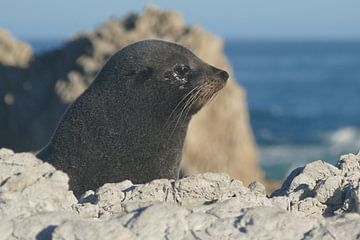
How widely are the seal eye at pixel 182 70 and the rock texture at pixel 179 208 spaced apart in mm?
2543

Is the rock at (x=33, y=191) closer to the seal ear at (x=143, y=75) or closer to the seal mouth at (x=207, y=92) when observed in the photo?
the seal ear at (x=143, y=75)

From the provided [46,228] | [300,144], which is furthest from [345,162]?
[300,144]

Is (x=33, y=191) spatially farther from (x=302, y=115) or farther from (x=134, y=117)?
(x=302, y=115)

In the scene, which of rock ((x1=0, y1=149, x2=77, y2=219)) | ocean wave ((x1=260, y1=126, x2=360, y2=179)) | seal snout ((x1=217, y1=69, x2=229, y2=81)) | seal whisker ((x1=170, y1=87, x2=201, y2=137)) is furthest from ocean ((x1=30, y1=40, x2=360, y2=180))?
rock ((x1=0, y1=149, x2=77, y2=219))

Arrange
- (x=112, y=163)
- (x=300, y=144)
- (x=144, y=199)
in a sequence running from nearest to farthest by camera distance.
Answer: (x=144, y=199)
(x=112, y=163)
(x=300, y=144)

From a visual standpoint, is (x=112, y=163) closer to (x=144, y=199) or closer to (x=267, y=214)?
(x=144, y=199)

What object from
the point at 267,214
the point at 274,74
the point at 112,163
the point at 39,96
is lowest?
the point at 274,74

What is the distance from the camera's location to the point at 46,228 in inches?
187

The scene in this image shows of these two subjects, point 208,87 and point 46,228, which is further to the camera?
point 208,87

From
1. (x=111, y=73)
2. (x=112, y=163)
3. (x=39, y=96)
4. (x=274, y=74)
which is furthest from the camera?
(x=274, y=74)

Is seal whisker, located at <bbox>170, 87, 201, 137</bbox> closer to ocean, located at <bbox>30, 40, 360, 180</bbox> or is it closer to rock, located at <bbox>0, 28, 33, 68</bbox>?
rock, located at <bbox>0, 28, 33, 68</bbox>

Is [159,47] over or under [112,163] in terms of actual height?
over

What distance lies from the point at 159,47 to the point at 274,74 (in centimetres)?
10155

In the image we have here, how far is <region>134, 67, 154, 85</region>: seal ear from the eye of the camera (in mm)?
8281
